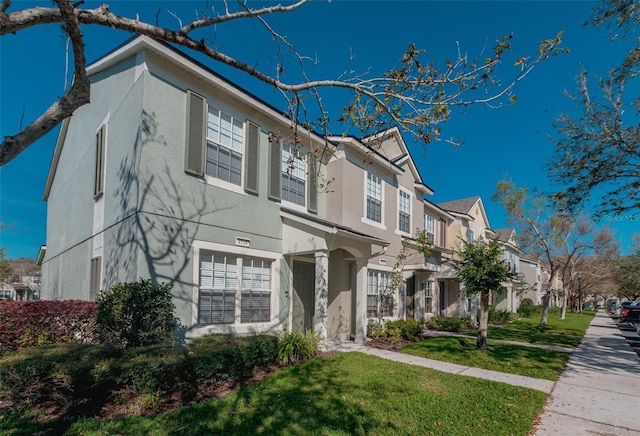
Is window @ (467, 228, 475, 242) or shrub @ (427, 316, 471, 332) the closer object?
shrub @ (427, 316, 471, 332)

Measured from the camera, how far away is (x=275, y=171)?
11.4 meters

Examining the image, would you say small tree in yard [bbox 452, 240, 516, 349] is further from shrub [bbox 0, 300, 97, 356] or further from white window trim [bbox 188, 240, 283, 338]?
shrub [bbox 0, 300, 97, 356]

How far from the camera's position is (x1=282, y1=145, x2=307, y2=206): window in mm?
11969

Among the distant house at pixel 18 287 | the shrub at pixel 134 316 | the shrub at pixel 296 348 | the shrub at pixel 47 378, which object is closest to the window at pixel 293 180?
the shrub at pixel 296 348

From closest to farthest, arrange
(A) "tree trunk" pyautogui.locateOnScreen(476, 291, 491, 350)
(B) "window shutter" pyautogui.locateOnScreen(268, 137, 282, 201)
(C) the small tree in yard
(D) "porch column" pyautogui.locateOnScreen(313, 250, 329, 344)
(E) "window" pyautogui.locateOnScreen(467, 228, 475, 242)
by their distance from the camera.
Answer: (D) "porch column" pyautogui.locateOnScreen(313, 250, 329, 344), (B) "window shutter" pyautogui.locateOnScreen(268, 137, 282, 201), (C) the small tree in yard, (A) "tree trunk" pyautogui.locateOnScreen(476, 291, 491, 350), (E) "window" pyautogui.locateOnScreen(467, 228, 475, 242)

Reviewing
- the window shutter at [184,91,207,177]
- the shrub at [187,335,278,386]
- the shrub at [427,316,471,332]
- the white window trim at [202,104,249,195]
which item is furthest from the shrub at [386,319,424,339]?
the window shutter at [184,91,207,177]

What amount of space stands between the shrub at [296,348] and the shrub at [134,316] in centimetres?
255

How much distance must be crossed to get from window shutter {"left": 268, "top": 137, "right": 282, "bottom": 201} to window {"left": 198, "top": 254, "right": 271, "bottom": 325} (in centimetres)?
207

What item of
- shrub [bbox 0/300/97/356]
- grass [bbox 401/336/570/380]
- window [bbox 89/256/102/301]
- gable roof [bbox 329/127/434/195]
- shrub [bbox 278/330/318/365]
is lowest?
grass [bbox 401/336/570/380]

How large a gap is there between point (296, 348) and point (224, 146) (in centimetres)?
552

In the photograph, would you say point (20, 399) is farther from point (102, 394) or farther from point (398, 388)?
point (398, 388)

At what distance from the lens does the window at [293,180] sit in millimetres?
11969

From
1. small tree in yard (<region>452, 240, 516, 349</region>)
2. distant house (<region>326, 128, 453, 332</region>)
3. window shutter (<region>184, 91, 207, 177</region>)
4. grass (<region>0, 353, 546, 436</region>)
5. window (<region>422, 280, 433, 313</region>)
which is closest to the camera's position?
grass (<region>0, 353, 546, 436</region>)

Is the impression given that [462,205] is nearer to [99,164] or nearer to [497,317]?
[497,317]
